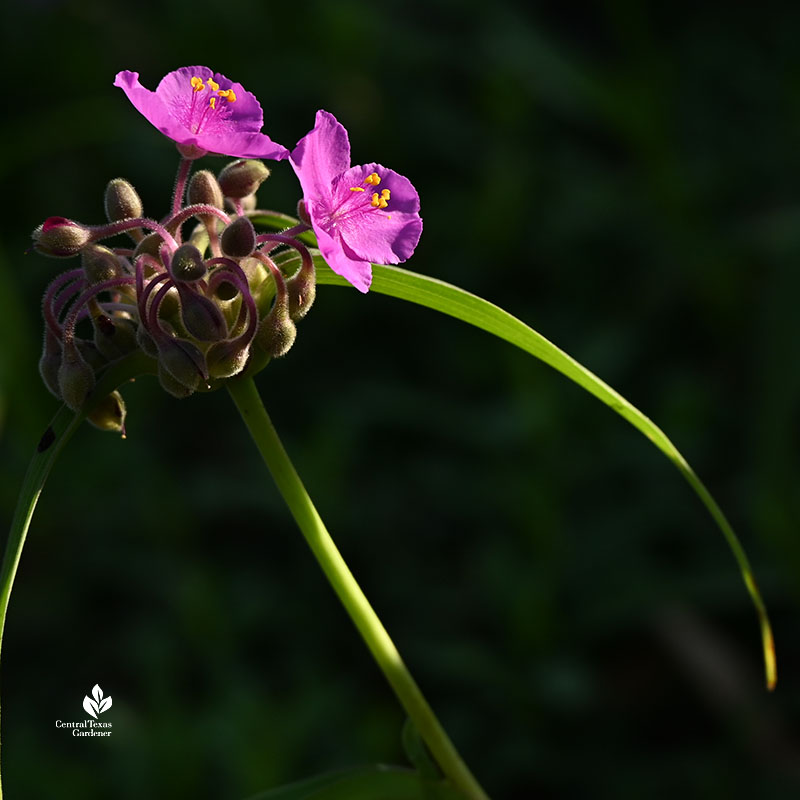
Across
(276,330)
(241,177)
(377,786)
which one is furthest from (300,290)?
(377,786)

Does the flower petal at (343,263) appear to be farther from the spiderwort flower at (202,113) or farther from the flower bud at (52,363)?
the flower bud at (52,363)

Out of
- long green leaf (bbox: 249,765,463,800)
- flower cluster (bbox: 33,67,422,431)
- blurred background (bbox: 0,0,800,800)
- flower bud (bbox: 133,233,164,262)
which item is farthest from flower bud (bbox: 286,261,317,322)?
blurred background (bbox: 0,0,800,800)

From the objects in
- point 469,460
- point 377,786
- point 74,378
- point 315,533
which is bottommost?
point 469,460

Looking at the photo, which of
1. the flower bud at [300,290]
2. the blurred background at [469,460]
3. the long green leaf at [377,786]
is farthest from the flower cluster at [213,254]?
the blurred background at [469,460]

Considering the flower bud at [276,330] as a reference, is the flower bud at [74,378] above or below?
below

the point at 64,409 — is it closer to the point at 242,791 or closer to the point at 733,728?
the point at 242,791

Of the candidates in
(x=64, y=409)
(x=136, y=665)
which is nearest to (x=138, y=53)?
(x=136, y=665)

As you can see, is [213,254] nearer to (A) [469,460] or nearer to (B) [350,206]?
(B) [350,206]
